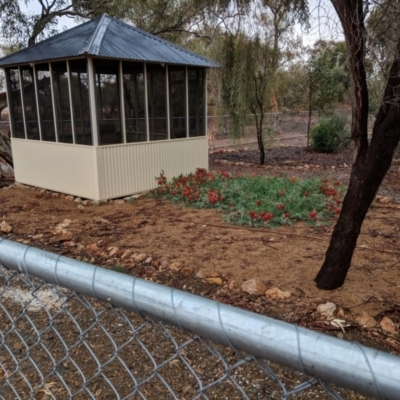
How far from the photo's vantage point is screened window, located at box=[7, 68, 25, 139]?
27.2 ft

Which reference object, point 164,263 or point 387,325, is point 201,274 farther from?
point 387,325

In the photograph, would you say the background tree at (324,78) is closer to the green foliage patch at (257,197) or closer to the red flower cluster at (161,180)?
the green foliage patch at (257,197)

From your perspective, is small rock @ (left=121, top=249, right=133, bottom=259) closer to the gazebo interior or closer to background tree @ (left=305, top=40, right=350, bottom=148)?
the gazebo interior

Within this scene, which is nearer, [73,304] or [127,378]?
[127,378]

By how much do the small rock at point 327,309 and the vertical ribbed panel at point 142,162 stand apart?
15.6 feet

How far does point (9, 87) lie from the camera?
8.45 meters

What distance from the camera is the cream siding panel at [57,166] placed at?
7.11 meters

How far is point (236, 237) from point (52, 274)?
4.05 metres

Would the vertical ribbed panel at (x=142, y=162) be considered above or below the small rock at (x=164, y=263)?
above

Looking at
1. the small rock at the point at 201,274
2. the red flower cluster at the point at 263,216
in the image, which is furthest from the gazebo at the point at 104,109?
the small rock at the point at 201,274

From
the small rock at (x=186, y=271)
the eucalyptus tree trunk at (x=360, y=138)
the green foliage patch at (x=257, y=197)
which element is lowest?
the small rock at (x=186, y=271)

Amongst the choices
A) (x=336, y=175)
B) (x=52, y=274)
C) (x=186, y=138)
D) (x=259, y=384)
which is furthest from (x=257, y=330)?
(x=336, y=175)

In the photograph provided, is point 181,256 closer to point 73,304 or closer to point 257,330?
point 73,304

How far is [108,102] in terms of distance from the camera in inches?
285
